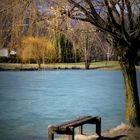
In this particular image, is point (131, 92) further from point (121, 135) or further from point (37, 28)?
point (37, 28)

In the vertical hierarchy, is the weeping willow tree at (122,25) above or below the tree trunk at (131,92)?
above

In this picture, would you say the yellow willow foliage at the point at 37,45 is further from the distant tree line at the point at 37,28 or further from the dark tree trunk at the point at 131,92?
the dark tree trunk at the point at 131,92

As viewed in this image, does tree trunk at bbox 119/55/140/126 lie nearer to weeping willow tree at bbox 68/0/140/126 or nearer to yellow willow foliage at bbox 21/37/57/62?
weeping willow tree at bbox 68/0/140/126

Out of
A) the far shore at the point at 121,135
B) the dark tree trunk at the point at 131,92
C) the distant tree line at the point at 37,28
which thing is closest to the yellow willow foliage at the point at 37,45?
the distant tree line at the point at 37,28

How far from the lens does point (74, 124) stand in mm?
11258

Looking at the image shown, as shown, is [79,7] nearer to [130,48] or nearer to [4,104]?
[130,48]

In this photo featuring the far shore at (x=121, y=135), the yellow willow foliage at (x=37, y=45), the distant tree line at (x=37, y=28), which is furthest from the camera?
the yellow willow foliage at (x=37, y=45)

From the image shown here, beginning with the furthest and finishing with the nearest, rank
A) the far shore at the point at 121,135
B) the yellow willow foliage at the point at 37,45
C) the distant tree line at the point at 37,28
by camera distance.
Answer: the yellow willow foliage at the point at 37,45, the distant tree line at the point at 37,28, the far shore at the point at 121,135

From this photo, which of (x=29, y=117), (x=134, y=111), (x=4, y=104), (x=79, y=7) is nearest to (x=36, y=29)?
(x=79, y=7)

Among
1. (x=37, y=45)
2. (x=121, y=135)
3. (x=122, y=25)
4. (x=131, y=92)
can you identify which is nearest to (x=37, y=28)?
Answer: (x=37, y=45)

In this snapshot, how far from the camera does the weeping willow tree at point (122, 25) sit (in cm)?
1255

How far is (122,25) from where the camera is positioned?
12555 millimetres

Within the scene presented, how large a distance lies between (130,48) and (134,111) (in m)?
1.65

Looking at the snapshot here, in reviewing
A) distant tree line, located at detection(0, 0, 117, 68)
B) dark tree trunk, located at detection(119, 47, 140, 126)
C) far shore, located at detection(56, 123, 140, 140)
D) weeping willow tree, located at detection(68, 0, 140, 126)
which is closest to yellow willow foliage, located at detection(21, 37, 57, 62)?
distant tree line, located at detection(0, 0, 117, 68)
